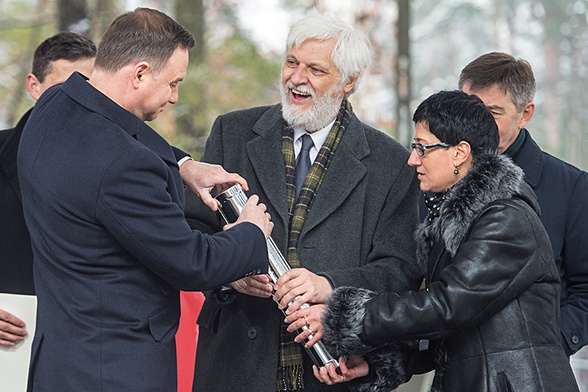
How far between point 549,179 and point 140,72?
1663mm

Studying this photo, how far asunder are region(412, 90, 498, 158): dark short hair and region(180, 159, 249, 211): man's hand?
629 millimetres

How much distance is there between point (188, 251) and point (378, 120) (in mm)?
7528

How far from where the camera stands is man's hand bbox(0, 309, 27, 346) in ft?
10.9

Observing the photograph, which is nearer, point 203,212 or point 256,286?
point 256,286

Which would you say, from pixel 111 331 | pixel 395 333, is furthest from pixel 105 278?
pixel 395 333

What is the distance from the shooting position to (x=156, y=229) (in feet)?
8.24

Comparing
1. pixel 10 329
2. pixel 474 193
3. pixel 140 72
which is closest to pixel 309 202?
pixel 474 193

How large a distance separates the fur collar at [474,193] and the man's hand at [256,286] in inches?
22.2

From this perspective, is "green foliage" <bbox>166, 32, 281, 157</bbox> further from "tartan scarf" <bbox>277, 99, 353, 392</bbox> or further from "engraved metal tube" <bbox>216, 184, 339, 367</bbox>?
"engraved metal tube" <bbox>216, 184, 339, 367</bbox>

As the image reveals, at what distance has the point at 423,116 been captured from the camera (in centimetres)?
294

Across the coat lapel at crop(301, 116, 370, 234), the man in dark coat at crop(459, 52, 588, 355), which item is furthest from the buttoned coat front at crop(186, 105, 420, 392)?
the man in dark coat at crop(459, 52, 588, 355)

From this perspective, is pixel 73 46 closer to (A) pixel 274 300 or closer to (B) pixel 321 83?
(B) pixel 321 83

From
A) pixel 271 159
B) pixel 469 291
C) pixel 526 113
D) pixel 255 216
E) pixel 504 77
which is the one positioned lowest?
pixel 469 291

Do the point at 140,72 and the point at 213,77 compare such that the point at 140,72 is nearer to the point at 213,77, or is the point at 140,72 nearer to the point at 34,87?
the point at 34,87
